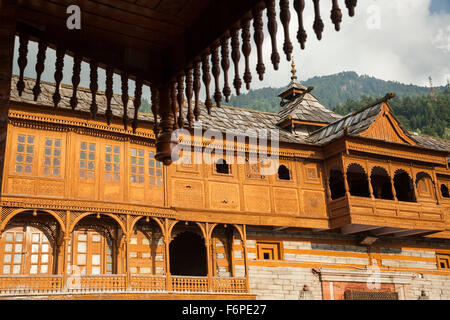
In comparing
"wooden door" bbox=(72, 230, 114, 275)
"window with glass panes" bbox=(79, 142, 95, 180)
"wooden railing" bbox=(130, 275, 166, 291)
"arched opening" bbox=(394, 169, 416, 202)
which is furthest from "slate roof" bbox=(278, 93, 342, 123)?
"wooden door" bbox=(72, 230, 114, 275)

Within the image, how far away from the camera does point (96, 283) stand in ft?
55.2

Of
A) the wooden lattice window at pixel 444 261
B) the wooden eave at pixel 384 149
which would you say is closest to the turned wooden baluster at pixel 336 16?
the wooden eave at pixel 384 149

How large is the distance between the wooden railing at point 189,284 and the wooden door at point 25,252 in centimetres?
413

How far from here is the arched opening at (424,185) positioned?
24903 mm

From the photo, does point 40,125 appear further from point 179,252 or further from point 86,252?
point 179,252

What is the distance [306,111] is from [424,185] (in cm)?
686

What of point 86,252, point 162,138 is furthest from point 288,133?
point 162,138

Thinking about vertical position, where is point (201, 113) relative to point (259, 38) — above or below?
above

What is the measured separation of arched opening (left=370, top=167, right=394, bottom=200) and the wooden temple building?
0.23 feet

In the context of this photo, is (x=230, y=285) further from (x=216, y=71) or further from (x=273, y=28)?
(x=273, y=28)

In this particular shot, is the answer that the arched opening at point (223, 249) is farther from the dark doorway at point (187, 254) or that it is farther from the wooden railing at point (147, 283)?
the wooden railing at point (147, 283)

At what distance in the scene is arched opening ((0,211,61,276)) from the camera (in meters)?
16.8

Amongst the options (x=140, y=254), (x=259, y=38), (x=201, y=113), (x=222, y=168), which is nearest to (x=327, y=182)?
(x=222, y=168)

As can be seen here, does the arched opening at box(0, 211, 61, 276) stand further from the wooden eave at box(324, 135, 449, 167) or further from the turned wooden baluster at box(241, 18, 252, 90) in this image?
the turned wooden baluster at box(241, 18, 252, 90)
